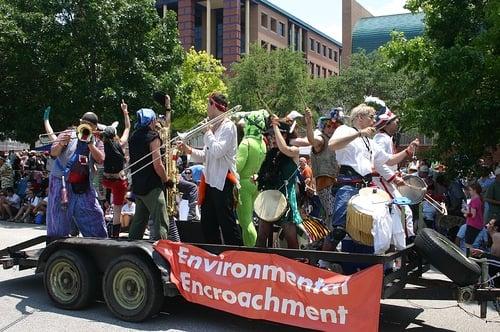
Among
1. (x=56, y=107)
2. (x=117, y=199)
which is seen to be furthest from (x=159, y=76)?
(x=117, y=199)

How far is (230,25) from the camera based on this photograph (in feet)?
214

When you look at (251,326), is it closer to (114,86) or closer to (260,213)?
(260,213)

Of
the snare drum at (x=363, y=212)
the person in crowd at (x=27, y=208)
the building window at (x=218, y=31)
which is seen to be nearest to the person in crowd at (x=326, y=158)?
the snare drum at (x=363, y=212)

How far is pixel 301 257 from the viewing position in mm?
4980

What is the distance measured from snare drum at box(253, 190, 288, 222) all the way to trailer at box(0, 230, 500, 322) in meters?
0.72

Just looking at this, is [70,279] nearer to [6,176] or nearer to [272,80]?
[6,176]

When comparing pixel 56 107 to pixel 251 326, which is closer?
pixel 251 326

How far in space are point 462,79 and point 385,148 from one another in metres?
5.17

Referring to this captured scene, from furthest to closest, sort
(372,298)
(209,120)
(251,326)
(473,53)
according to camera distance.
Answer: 1. (473,53)
2. (209,120)
3. (251,326)
4. (372,298)

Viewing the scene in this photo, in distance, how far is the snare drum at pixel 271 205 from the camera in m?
5.83

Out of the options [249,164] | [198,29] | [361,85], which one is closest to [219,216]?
[249,164]

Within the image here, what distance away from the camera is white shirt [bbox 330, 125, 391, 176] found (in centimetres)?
536

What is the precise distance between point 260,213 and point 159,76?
464 inches

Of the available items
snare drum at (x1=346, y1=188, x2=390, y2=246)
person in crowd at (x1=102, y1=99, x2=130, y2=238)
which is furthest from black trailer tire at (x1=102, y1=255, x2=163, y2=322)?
snare drum at (x1=346, y1=188, x2=390, y2=246)
